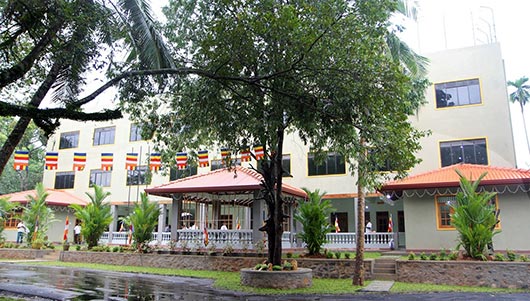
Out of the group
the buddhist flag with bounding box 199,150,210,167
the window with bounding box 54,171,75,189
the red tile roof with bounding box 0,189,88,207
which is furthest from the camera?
the window with bounding box 54,171,75,189

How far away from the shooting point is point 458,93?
25.2m

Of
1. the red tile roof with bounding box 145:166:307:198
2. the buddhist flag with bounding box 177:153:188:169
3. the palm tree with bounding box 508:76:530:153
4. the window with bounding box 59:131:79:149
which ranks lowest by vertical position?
the red tile roof with bounding box 145:166:307:198

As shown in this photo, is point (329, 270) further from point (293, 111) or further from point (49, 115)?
point (49, 115)

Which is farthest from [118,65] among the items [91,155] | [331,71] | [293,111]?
[91,155]

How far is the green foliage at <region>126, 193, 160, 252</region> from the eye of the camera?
65.8 ft

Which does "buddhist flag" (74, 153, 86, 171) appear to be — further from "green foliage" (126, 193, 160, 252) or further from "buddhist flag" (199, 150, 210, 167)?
"buddhist flag" (199, 150, 210, 167)

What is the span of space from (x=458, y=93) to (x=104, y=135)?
27537 mm

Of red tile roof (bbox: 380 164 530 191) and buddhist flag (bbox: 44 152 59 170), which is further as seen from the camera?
buddhist flag (bbox: 44 152 59 170)

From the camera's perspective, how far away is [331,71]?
9797 mm

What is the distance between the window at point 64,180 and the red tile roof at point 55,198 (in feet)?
4.06

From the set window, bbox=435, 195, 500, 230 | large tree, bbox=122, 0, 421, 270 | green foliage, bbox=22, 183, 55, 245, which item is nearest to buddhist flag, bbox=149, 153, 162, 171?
green foliage, bbox=22, 183, 55, 245

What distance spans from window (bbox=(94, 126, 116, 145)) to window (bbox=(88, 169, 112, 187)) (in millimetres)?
2502

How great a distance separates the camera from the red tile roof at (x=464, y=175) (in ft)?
59.2

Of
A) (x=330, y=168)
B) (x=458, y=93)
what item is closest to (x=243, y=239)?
(x=330, y=168)
